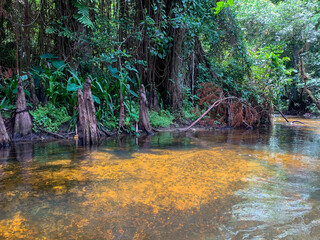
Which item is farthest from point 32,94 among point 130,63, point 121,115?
point 130,63

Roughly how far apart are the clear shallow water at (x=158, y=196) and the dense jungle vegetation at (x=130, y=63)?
2.37 m

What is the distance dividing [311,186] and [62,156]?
10.6ft

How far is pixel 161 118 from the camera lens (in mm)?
7160

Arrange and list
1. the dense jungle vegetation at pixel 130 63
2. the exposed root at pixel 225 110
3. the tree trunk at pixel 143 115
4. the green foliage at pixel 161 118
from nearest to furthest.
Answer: the dense jungle vegetation at pixel 130 63
the tree trunk at pixel 143 115
the green foliage at pixel 161 118
the exposed root at pixel 225 110

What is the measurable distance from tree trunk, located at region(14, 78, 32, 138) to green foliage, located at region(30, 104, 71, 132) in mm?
236

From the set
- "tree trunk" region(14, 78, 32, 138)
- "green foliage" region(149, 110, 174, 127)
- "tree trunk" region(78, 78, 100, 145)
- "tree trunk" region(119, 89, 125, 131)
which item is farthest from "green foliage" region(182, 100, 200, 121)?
"tree trunk" region(14, 78, 32, 138)

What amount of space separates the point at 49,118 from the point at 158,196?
420 cm

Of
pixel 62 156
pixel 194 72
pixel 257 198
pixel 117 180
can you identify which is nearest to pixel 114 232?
pixel 117 180

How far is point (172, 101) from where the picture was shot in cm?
780

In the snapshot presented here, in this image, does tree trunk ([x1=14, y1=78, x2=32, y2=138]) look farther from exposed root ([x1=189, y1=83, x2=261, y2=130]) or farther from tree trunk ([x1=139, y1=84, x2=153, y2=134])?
exposed root ([x1=189, y1=83, x2=261, y2=130])

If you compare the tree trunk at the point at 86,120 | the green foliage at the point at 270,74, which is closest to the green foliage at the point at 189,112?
the green foliage at the point at 270,74

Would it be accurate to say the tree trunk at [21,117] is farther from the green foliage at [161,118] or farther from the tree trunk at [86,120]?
the green foliage at [161,118]

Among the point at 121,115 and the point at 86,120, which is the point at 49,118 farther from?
the point at 121,115

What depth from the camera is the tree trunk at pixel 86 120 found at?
471cm
